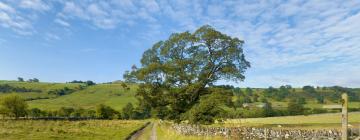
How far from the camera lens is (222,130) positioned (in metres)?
31.4

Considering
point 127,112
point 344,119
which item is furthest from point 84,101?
point 344,119

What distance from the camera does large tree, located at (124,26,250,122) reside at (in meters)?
44.0

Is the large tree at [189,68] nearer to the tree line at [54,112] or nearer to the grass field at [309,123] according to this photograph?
the grass field at [309,123]

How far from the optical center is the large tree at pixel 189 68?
4403 centimetres

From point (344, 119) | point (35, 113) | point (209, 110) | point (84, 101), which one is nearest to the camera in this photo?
point (344, 119)

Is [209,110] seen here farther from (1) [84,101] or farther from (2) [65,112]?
(1) [84,101]

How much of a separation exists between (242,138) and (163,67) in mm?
20425

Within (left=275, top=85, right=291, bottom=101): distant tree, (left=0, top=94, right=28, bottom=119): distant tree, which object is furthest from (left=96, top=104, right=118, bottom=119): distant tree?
(left=275, top=85, right=291, bottom=101): distant tree

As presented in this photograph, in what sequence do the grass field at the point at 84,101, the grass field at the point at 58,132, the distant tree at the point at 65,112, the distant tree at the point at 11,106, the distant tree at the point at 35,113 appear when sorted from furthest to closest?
the grass field at the point at 84,101 < the distant tree at the point at 65,112 < the distant tree at the point at 35,113 < the distant tree at the point at 11,106 < the grass field at the point at 58,132

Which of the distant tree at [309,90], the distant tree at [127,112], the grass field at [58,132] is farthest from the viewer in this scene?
the distant tree at [309,90]

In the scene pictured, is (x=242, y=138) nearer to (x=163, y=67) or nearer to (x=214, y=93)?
(x=214, y=93)

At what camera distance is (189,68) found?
147ft

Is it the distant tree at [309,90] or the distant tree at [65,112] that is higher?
the distant tree at [309,90]

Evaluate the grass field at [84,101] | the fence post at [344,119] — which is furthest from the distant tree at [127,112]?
the fence post at [344,119]
